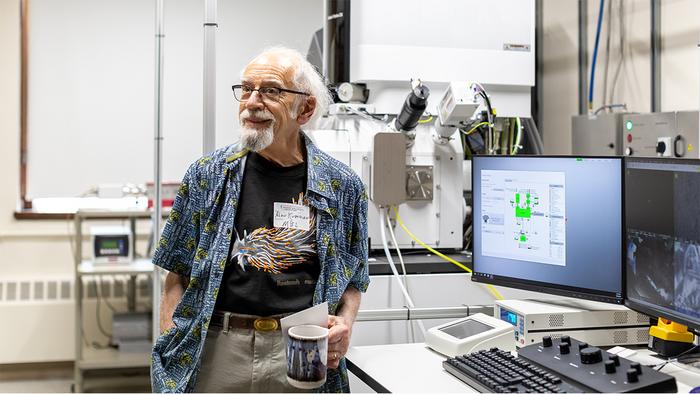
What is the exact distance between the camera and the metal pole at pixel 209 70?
90.3 inches

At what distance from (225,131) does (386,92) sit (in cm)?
195

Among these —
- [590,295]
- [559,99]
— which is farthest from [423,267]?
[559,99]

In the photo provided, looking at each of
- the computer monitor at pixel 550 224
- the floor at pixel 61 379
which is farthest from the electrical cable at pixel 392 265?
the floor at pixel 61 379

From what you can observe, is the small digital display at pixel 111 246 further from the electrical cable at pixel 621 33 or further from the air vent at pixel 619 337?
the air vent at pixel 619 337

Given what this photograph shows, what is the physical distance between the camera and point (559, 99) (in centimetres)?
350

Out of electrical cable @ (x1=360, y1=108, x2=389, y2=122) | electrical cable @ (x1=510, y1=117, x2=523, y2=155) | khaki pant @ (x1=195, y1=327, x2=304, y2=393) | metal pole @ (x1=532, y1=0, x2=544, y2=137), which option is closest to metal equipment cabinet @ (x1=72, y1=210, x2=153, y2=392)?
electrical cable @ (x1=360, y1=108, x2=389, y2=122)

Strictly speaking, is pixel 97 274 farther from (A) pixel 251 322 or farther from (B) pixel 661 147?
(B) pixel 661 147

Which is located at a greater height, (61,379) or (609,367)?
(609,367)

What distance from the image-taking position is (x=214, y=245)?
162cm

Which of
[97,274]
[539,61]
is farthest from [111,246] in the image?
[539,61]

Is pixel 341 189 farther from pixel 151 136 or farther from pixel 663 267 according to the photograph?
pixel 151 136

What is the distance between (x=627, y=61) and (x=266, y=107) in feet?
6.35

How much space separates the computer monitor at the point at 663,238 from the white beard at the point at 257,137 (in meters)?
0.85

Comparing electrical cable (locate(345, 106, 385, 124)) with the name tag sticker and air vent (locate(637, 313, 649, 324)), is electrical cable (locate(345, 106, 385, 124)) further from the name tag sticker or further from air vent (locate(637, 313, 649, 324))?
air vent (locate(637, 313, 649, 324))
